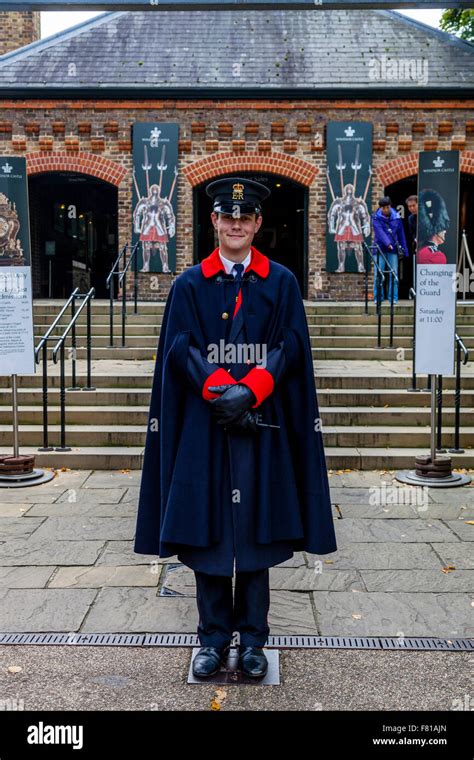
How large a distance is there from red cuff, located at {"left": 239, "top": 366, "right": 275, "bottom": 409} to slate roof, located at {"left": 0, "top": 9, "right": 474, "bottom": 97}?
12.4 meters

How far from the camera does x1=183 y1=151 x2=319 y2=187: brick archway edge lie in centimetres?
1477

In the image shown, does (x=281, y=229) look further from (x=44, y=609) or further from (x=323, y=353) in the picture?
(x=44, y=609)

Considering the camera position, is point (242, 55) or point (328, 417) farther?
point (242, 55)

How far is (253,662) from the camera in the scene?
3373mm

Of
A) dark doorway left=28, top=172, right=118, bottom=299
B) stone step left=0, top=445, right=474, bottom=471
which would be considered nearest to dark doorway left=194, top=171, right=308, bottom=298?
dark doorway left=28, top=172, right=118, bottom=299

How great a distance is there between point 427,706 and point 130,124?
1347cm

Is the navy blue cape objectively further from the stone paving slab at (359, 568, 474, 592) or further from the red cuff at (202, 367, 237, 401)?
the stone paving slab at (359, 568, 474, 592)

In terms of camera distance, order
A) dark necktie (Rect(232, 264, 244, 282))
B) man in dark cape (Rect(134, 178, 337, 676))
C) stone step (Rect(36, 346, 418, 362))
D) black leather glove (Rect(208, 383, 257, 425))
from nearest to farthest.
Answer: black leather glove (Rect(208, 383, 257, 425)), man in dark cape (Rect(134, 178, 337, 676)), dark necktie (Rect(232, 264, 244, 282)), stone step (Rect(36, 346, 418, 362))

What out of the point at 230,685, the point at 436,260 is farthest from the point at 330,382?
the point at 230,685

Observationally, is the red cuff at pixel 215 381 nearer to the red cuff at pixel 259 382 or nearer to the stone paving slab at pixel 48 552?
the red cuff at pixel 259 382

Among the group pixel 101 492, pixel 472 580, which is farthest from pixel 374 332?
pixel 472 580

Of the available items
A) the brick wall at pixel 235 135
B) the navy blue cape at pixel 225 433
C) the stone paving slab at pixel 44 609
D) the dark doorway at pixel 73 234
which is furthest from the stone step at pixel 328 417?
the dark doorway at pixel 73 234

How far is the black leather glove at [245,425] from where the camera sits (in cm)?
323

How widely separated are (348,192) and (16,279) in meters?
9.38
